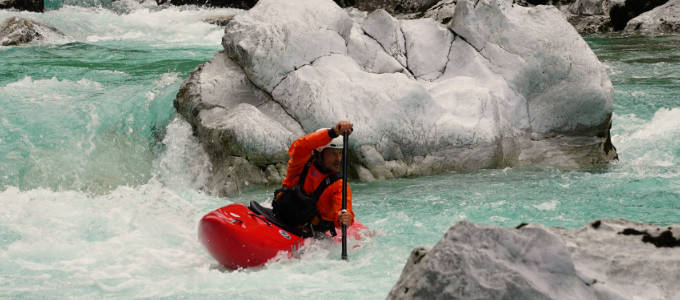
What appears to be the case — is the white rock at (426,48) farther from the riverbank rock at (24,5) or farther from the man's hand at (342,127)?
the riverbank rock at (24,5)

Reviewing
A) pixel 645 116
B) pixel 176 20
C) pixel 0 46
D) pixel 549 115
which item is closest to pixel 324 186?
pixel 549 115

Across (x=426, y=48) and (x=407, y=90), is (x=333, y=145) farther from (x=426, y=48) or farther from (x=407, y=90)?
(x=426, y=48)

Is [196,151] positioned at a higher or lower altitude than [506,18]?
lower

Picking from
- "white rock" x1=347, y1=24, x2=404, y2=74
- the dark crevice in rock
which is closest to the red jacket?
the dark crevice in rock

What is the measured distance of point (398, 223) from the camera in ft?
19.0

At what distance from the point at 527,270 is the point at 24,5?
22956 mm

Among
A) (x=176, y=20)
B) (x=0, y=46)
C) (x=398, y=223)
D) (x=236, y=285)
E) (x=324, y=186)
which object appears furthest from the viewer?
(x=176, y=20)

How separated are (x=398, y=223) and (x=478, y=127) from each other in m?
2.10

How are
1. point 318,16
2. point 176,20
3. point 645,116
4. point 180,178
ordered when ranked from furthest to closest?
point 176,20, point 645,116, point 318,16, point 180,178

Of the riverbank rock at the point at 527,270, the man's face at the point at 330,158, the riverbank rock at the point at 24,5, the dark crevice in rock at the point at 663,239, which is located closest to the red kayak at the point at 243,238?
the man's face at the point at 330,158

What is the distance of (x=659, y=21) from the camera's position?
Result: 18891mm

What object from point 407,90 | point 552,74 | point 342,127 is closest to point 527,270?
point 342,127

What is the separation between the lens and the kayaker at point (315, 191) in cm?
Result: 480

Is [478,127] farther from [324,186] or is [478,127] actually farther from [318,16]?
[324,186]
